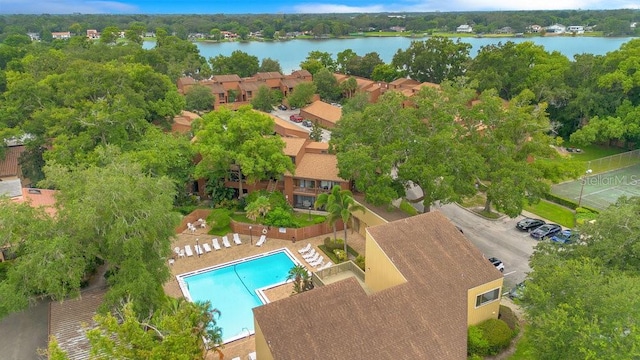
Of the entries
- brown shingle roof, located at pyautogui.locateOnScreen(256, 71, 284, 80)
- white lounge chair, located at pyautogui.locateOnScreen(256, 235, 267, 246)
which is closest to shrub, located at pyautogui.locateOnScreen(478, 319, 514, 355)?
white lounge chair, located at pyautogui.locateOnScreen(256, 235, 267, 246)

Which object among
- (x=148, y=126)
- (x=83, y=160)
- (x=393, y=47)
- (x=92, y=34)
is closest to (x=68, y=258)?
(x=83, y=160)

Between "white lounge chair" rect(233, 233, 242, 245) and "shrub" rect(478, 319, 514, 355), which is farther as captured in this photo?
"white lounge chair" rect(233, 233, 242, 245)

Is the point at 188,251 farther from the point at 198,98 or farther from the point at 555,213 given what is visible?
the point at 198,98

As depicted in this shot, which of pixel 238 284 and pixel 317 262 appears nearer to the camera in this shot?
pixel 238 284

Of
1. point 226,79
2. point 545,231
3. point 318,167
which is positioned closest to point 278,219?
point 318,167

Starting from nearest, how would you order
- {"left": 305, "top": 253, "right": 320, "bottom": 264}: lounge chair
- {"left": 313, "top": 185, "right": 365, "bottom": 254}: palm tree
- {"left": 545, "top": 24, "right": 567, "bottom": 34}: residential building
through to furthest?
{"left": 313, "top": 185, "right": 365, "bottom": 254}: palm tree, {"left": 305, "top": 253, "right": 320, "bottom": 264}: lounge chair, {"left": 545, "top": 24, "right": 567, "bottom": 34}: residential building

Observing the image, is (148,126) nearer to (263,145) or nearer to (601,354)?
(263,145)

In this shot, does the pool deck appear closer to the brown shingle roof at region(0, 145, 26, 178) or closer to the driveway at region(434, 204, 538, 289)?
the driveway at region(434, 204, 538, 289)
